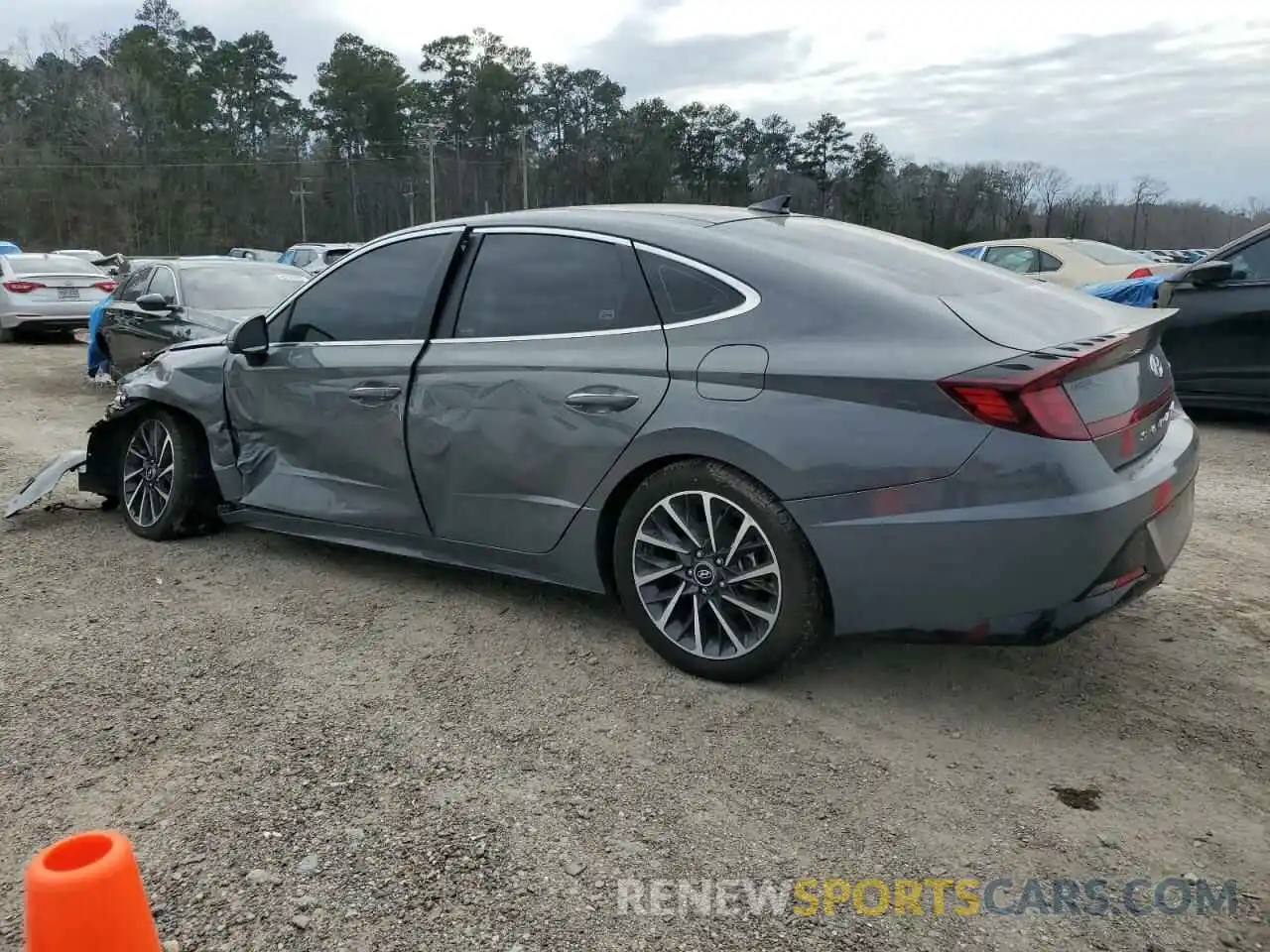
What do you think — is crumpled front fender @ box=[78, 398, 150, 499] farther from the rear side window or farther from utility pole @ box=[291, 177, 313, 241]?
utility pole @ box=[291, 177, 313, 241]

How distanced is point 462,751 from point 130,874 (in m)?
1.31

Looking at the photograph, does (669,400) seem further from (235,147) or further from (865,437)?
(235,147)

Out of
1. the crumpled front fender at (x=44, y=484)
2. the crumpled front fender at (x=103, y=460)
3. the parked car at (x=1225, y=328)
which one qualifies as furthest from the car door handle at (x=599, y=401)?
the parked car at (x=1225, y=328)

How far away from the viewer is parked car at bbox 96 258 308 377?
371 inches

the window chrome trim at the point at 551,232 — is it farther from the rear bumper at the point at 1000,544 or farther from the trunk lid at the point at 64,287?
the trunk lid at the point at 64,287

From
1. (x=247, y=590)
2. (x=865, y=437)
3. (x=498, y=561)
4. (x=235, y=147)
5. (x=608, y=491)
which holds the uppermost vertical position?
(x=235, y=147)

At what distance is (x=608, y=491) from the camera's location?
11.8ft

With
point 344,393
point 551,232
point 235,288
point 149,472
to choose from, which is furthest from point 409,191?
point 551,232

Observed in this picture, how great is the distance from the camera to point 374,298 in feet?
14.6

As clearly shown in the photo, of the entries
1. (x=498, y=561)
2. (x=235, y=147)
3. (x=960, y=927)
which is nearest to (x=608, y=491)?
(x=498, y=561)

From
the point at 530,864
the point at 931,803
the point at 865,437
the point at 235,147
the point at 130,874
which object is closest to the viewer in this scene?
the point at 130,874

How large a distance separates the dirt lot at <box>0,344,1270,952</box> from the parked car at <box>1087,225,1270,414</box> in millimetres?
3677

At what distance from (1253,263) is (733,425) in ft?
20.5

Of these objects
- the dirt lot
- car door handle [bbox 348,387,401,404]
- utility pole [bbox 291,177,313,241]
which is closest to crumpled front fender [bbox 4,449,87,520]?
the dirt lot
